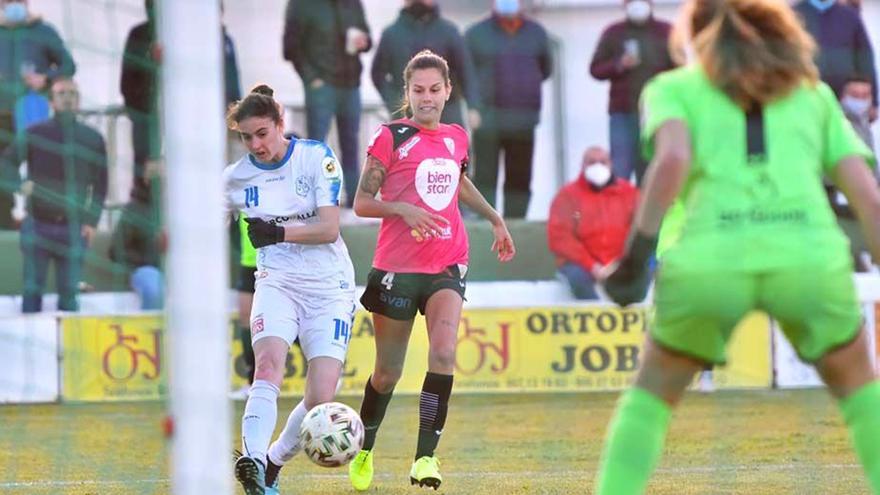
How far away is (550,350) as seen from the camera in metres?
14.6

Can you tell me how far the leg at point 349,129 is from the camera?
14492 millimetres

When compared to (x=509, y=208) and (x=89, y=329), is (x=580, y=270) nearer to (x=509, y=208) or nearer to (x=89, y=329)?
(x=509, y=208)

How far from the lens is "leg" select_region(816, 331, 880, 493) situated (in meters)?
4.92

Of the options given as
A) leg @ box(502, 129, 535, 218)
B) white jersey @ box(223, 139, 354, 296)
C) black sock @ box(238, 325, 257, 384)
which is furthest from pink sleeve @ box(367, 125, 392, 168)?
leg @ box(502, 129, 535, 218)

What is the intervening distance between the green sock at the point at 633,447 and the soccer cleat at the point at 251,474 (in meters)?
2.65

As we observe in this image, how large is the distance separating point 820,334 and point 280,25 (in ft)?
35.9

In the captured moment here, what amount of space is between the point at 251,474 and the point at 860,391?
3.06 m

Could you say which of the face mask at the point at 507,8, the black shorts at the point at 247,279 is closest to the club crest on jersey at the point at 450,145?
the black shorts at the point at 247,279

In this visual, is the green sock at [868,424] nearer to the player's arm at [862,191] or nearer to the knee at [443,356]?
the player's arm at [862,191]

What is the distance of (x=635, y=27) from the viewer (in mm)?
14641

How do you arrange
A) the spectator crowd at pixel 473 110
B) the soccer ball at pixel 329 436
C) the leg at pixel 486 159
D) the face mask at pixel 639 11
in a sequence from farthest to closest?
the leg at pixel 486 159 < the face mask at pixel 639 11 < the spectator crowd at pixel 473 110 < the soccer ball at pixel 329 436

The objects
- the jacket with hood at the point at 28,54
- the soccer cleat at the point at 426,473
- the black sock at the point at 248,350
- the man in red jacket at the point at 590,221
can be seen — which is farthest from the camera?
the man in red jacket at the point at 590,221

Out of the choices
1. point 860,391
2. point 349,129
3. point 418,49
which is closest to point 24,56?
point 349,129

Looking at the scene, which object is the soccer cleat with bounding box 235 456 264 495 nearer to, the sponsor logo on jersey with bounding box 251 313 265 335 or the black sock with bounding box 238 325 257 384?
the sponsor logo on jersey with bounding box 251 313 265 335
